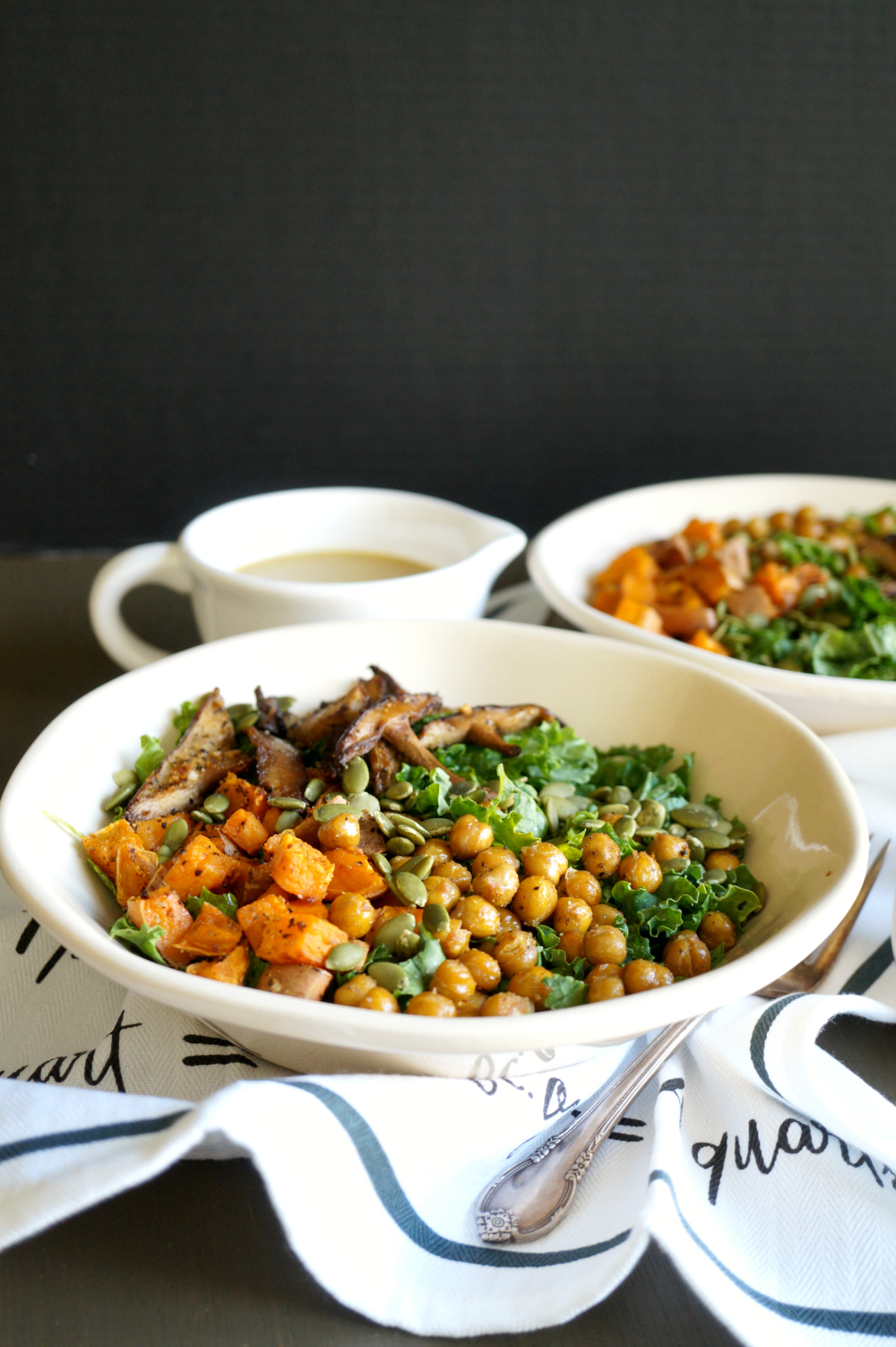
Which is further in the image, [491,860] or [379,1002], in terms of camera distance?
[491,860]

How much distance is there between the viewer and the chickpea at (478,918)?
2.69 ft

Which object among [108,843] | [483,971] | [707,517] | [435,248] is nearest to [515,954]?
[483,971]

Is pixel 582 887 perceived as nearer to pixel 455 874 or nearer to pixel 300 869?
pixel 455 874

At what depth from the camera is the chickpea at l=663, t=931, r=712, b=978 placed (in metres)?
0.81

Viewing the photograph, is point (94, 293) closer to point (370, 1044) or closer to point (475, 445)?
point (475, 445)

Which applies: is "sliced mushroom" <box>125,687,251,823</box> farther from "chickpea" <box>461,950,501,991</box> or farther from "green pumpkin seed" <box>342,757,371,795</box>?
"chickpea" <box>461,950,501,991</box>

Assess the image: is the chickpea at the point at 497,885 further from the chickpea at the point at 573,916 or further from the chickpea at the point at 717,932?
the chickpea at the point at 717,932

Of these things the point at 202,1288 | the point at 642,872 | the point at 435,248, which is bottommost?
the point at 202,1288

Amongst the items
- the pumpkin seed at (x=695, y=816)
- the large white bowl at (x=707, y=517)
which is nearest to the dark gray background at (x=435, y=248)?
the large white bowl at (x=707, y=517)

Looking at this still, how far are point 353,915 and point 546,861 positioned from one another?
0.18m

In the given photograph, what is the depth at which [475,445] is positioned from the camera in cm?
271

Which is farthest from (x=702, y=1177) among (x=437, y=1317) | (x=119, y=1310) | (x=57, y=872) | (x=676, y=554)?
(x=676, y=554)

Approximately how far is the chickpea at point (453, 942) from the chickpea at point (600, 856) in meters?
0.15

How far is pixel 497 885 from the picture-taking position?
33.4 inches
